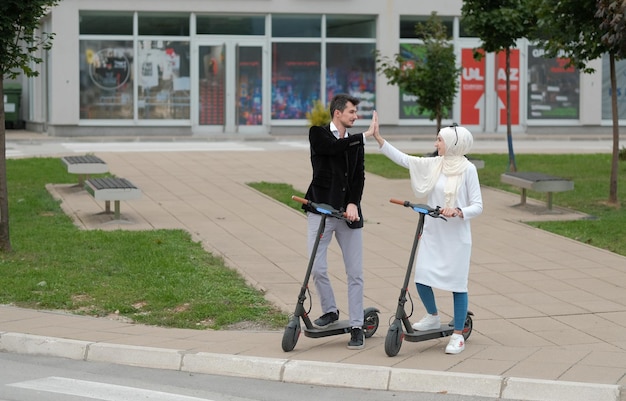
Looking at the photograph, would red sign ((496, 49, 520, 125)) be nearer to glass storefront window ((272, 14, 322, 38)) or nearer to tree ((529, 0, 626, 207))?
glass storefront window ((272, 14, 322, 38))

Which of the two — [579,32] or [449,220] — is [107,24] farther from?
[449,220]

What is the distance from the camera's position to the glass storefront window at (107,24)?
3359 centimetres

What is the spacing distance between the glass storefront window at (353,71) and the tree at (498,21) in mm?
13397

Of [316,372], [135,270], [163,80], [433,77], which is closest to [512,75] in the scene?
[163,80]

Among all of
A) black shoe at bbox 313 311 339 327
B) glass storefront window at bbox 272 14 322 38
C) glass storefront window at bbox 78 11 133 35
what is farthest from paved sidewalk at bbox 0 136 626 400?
glass storefront window at bbox 272 14 322 38

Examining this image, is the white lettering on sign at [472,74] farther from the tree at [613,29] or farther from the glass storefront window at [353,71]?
the tree at [613,29]

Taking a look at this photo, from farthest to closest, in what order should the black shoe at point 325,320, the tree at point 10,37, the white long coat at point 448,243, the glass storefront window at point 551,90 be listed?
1. the glass storefront window at point 551,90
2. the tree at point 10,37
3. the black shoe at point 325,320
4. the white long coat at point 448,243

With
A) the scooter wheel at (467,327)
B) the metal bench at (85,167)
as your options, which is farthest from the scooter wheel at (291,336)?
the metal bench at (85,167)

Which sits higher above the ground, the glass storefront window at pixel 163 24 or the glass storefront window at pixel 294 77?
the glass storefront window at pixel 163 24

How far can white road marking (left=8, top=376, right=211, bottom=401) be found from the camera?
273 inches

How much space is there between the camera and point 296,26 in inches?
1380

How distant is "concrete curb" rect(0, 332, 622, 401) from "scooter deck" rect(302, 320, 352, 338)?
552mm

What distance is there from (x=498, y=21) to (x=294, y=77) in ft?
47.6

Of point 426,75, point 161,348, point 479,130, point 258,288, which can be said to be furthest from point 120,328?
point 479,130
